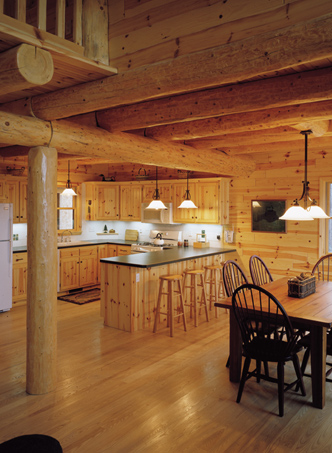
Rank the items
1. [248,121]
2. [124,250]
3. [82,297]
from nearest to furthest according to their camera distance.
Answer: [248,121] < [82,297] < [124,250]

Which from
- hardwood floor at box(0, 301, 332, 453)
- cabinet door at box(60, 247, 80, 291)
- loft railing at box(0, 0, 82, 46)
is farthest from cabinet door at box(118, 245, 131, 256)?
loft railing at box(0, 0, 82, 46)

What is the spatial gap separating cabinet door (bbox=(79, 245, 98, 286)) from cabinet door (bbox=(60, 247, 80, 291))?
10cm

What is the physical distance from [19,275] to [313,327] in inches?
191

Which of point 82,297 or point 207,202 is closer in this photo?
point 207,202

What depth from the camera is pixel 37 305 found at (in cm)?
349

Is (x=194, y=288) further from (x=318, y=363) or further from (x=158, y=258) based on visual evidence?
(x=318, y=363)

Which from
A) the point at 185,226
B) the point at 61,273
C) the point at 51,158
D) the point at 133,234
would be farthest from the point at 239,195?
the point at 51,158

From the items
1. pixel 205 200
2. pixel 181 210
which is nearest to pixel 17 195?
pixel 181 210

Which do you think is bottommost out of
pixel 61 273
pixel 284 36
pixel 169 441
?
pixel 169 441

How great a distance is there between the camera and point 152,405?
328 cm

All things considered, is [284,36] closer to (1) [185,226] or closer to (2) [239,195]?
(2) [239,195]

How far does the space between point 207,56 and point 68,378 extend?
123 inches

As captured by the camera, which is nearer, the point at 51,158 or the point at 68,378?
the point at 51,158

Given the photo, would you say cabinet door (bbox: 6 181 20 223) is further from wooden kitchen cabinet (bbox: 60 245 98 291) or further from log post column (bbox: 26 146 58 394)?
log post column (bbox: 26 146 58 394)
